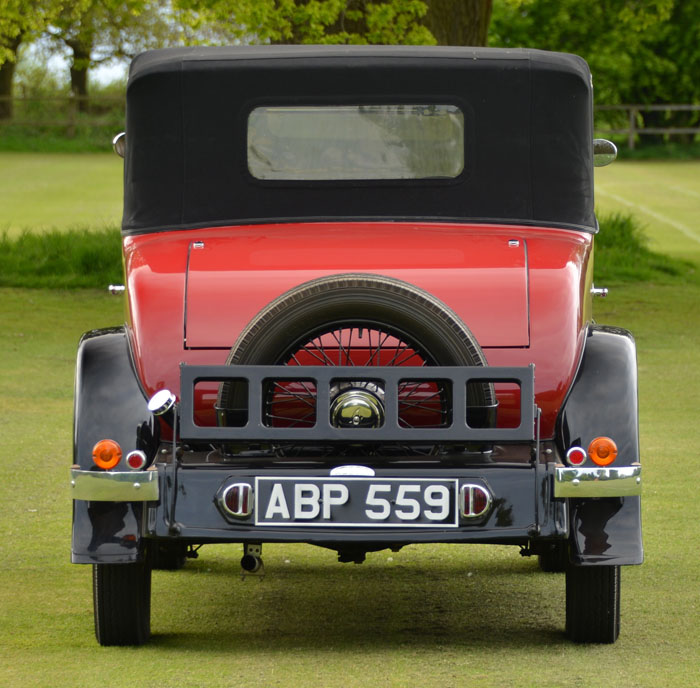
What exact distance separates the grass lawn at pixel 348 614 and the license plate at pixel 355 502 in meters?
0.47

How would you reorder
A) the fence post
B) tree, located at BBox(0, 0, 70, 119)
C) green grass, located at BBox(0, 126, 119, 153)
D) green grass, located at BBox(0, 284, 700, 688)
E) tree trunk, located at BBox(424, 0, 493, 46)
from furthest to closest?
the fence post
green grass, located at BBox(0, 126, 119, 153)
tree trunk, located at BBox(424, 0, 493, 46)
tree, located at BBox(0, 0, 70, 119)
green grass, located at BBox(0, 284, 700, 688)

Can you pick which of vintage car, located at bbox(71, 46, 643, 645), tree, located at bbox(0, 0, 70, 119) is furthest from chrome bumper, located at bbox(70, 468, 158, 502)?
tree, located at bbox(0, 0, 70, 119)

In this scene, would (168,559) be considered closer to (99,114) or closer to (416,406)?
(416,406)

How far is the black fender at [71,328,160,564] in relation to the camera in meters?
4.71

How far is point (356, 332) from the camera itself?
191 inches

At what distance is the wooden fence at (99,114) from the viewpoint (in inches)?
1988


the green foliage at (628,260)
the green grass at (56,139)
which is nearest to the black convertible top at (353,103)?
the green foliage at (628,260)

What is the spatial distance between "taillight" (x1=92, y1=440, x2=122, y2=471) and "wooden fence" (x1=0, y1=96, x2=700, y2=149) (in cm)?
4488

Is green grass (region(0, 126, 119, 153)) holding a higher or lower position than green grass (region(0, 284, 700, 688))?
higher

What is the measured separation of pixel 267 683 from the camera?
4.43 metres

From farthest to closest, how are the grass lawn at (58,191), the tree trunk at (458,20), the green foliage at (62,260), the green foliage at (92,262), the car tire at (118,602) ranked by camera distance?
the grass lawn at (58,191) < the green foliage at (92,262) < the green foliage at (62,260) < the tree trunk at (458,20) < the car tire at (118,602)

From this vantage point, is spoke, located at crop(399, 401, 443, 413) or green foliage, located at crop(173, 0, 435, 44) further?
green foliage, located at crop(173, 0, 435, 44)

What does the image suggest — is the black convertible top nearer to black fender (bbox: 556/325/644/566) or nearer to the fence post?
black fender (bbox: 556/325/644/566)

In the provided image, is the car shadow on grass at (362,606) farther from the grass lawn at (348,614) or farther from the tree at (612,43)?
the tree at (612,43)
